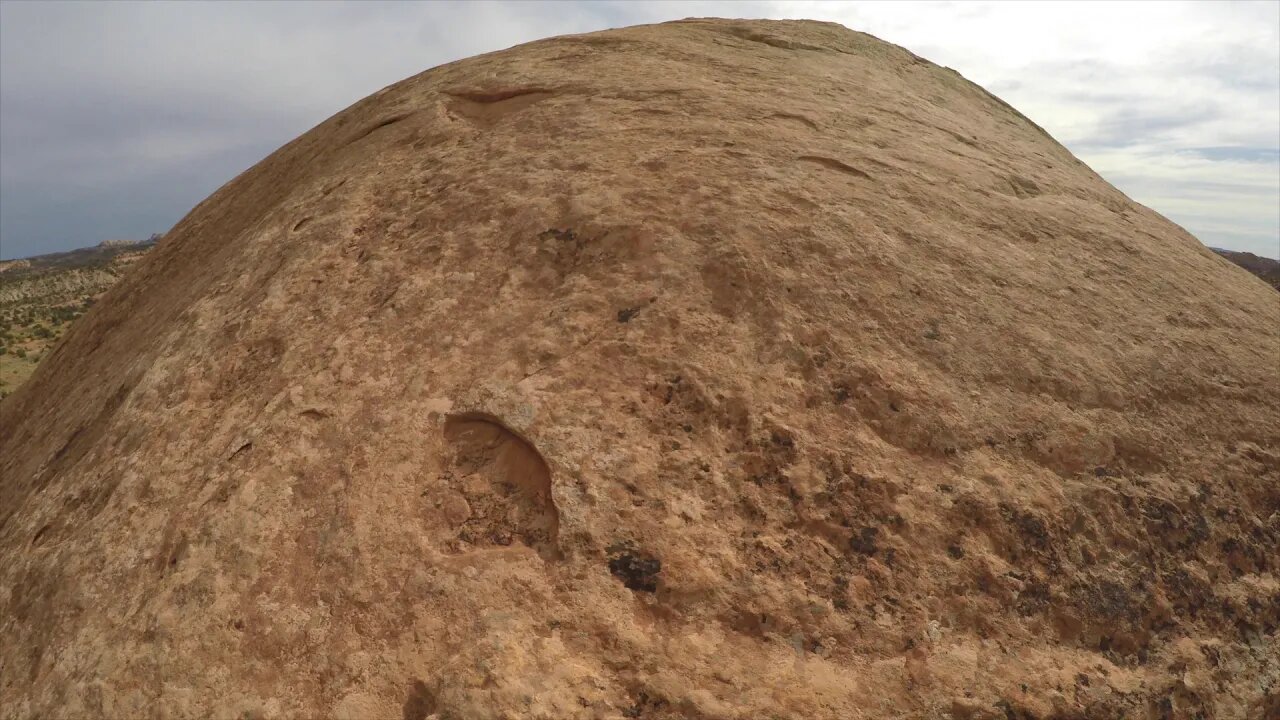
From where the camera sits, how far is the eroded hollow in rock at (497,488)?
2387 millimetres

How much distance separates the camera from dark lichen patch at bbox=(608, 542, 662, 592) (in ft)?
7.47

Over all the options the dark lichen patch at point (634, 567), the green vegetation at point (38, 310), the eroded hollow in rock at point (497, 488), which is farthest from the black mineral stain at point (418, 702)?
the green vegetation at point (38, 310)

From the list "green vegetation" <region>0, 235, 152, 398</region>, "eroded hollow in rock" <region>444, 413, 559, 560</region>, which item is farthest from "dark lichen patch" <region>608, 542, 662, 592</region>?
"green vegetation" <region>0, 235, 152, 398</region>

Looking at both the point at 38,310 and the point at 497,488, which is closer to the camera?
the point at 497,488

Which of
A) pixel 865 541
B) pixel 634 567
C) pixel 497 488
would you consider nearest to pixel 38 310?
pixel 497 488

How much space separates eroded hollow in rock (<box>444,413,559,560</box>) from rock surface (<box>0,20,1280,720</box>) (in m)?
0.01

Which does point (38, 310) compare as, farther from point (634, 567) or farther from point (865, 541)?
point (865, 541)

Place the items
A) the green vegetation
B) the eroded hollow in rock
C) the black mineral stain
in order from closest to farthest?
the black mineral stain < the eroded hollow in rock < the green vegetation

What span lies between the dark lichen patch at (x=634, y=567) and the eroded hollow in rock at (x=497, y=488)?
0.17 m

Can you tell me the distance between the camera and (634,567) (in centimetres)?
230

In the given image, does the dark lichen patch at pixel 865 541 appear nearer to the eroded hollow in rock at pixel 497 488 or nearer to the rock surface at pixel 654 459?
the rock surface at pixel 654 459

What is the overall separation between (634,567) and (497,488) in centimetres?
50

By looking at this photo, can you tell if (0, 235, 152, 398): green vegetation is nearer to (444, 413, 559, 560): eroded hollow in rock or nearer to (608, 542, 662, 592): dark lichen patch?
(444, 413, 559, 560): eroded hollow in rock

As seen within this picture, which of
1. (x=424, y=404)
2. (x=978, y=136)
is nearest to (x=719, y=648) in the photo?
(x=424, y=404)
